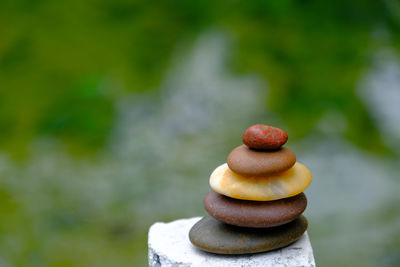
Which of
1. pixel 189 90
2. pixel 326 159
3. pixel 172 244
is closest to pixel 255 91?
pixel 189 90

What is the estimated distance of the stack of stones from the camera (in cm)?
275

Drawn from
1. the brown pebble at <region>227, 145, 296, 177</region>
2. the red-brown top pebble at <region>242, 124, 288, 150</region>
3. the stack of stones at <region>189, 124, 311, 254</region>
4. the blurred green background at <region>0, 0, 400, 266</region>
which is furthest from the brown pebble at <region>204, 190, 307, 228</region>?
the blurred green background at <region>0, 0, 400, 266</region>

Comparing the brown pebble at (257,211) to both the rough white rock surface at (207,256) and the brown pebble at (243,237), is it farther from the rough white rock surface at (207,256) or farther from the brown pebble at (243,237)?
the rough white rock surface at (207,256)

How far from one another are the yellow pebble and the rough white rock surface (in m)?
0.33

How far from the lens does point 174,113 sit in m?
6.00

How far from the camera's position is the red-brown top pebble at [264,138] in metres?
2.77

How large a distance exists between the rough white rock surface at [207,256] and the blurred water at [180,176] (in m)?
1.63

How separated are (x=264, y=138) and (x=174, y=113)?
10.8 ft

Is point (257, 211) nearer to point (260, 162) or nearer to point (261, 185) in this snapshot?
point (261, 185)

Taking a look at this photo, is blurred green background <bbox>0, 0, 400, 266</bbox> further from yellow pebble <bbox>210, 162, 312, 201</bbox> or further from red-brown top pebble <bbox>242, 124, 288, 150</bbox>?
red-brown top pebble <bbox>242, 124, 288, 150</bbox>

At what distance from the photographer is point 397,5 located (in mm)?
6672

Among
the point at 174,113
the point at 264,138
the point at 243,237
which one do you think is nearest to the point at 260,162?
the point at 264,138

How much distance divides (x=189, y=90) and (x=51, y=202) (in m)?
2.12

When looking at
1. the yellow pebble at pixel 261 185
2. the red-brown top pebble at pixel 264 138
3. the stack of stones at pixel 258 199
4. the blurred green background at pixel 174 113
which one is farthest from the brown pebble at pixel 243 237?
the blurred green background at pixel 174 113
